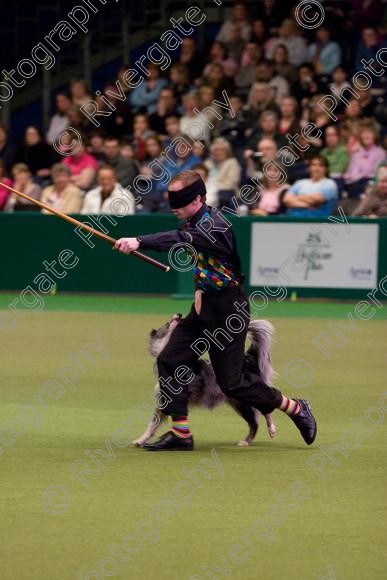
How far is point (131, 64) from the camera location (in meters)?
23.6

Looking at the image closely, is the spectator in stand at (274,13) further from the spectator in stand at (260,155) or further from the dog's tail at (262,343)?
the dog's tail at (262,343)

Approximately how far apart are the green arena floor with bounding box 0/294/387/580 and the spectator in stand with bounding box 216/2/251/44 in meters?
9.48

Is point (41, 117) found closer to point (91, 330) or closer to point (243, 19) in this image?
point (243, 19)

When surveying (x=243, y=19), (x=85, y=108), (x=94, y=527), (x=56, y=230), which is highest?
(x=243, y=19)

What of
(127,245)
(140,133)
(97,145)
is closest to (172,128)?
(140,133)

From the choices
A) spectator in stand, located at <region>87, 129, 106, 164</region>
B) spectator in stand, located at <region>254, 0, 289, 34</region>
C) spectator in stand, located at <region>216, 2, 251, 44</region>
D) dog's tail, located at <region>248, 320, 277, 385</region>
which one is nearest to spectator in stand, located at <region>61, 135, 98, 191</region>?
spectator in stand, located at <region>87, 129, 106, 164</region>

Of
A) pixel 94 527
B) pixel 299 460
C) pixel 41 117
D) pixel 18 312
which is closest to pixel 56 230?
pixel 18 312

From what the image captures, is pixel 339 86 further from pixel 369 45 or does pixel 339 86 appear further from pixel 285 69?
pixel 369 45

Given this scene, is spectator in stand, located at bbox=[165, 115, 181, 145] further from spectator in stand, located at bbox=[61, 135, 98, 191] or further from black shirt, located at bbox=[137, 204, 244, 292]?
black shirt, located at bbox=[137, 204, 244, 292]

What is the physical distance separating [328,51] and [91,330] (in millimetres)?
7766

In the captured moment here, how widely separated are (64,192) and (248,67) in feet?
14.6

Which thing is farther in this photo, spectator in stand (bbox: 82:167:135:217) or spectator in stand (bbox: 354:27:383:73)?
spectator in stand (bbox: 354:27:383:73)

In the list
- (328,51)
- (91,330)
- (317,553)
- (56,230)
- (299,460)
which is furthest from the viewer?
(328,51)

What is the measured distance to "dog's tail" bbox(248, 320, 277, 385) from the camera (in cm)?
845
